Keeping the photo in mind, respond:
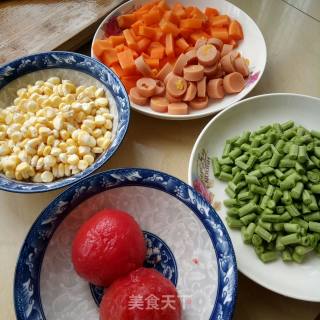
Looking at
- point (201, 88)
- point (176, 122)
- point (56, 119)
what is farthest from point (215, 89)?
point (56, 119)

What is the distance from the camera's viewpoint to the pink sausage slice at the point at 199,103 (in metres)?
1.08

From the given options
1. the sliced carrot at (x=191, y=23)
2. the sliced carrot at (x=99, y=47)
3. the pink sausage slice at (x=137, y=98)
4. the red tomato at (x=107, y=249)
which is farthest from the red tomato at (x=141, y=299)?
the sliced carrot at (x=191, y=23)

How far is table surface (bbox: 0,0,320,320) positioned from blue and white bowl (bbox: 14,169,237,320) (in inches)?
5.0

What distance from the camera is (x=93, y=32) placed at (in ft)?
4.23

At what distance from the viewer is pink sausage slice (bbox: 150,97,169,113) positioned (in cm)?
107

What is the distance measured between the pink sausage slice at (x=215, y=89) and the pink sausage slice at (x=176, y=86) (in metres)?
0.08

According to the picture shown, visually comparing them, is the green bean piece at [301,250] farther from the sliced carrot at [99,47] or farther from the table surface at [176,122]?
the sliced carrot at [99,47]

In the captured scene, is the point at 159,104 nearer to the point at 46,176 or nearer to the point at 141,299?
the point at 46,176

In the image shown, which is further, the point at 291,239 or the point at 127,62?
the point at 127,62

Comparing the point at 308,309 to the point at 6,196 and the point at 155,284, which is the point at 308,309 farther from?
the point at 6,196

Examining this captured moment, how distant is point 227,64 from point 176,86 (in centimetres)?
18

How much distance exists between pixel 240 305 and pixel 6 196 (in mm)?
645

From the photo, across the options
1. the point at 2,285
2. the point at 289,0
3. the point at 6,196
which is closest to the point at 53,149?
the point at 6,196

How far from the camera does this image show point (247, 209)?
2.77 ft
